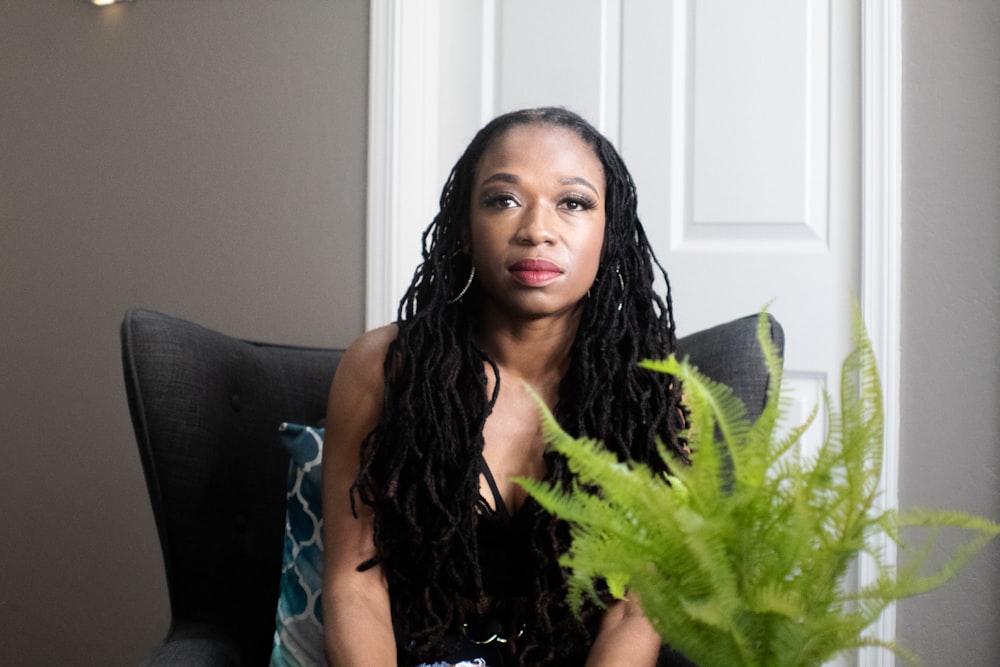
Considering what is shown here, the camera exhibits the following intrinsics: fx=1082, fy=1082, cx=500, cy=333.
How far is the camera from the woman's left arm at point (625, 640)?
1.29 metres

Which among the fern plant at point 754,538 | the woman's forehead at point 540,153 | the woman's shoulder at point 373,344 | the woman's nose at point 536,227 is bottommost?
the fern plant at point 754,538

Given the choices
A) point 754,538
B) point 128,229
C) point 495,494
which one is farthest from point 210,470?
point 128,229

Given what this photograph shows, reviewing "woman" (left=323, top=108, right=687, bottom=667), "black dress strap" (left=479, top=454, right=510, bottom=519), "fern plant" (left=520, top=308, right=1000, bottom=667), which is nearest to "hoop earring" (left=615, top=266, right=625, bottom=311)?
"woman" (left=323, top=108, right=687, bottom=667)

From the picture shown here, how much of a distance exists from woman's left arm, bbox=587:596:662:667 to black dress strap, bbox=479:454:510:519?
0.62 ft

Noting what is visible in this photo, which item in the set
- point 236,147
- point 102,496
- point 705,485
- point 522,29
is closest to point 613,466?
point 705,485

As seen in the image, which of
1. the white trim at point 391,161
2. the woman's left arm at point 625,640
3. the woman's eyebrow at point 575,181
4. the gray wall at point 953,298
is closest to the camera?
the woman's left arm at point 625,640

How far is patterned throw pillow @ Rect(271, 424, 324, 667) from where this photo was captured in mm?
1430

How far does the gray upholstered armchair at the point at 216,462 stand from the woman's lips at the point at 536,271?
0.30m

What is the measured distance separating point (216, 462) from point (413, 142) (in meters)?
1.07

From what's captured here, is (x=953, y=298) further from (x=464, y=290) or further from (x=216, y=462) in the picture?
(x=216, y=462)

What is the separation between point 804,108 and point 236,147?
126 cm

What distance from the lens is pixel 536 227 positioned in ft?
4.50

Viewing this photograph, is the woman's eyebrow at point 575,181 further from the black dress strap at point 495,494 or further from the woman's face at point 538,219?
the black dress strap at point 495,494

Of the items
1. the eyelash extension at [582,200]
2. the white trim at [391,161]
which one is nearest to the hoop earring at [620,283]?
the eyelash extension at [582,200]
